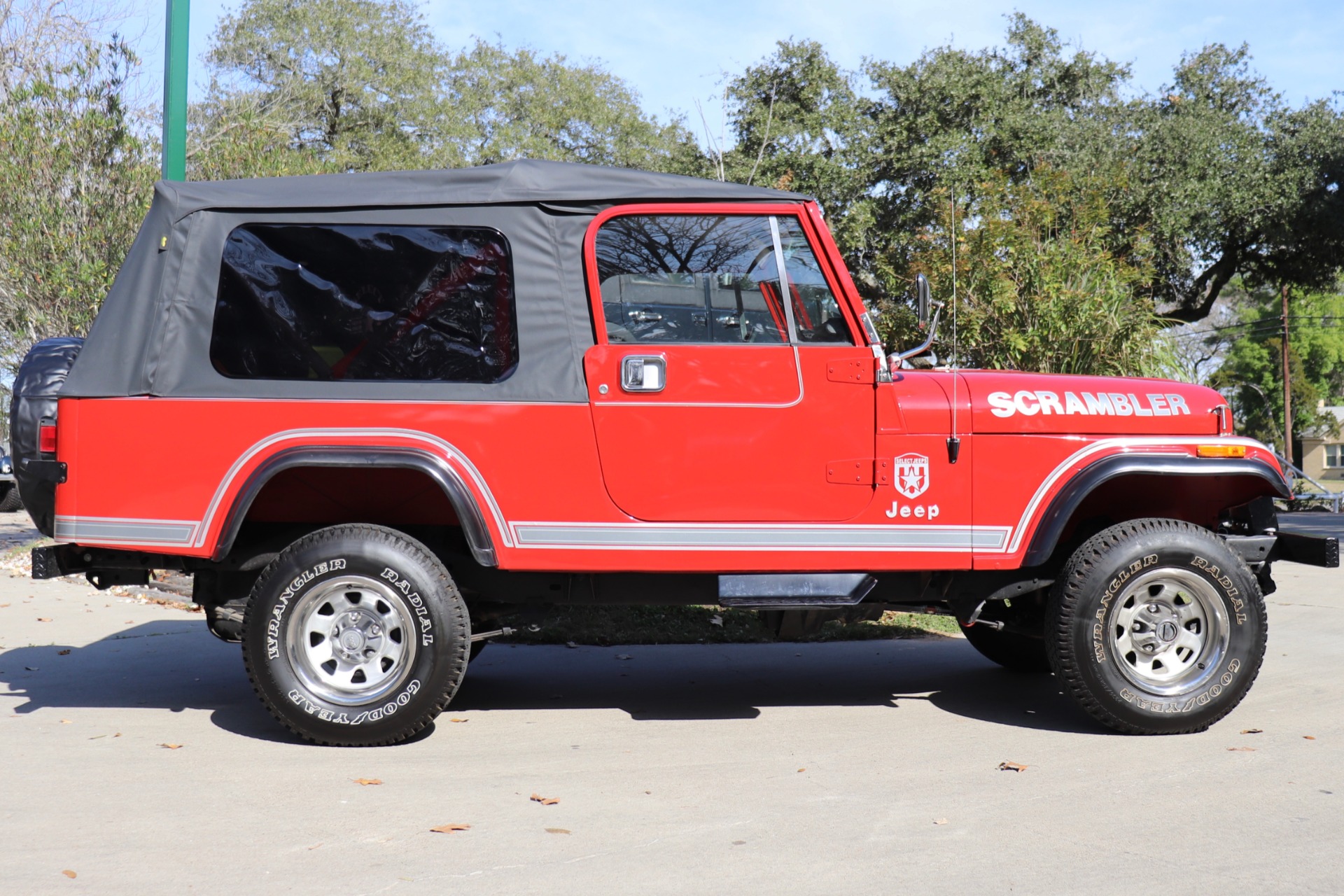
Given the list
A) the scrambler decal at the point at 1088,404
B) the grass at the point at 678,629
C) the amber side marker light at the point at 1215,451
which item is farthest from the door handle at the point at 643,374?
the grass at the point at 678,629

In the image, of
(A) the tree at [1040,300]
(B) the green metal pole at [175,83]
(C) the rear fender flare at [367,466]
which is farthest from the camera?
(A) the tree at [1040,300]

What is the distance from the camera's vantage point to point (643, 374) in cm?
462

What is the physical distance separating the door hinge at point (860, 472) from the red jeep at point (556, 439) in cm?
1

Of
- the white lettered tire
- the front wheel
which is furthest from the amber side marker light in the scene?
the white lettered tire

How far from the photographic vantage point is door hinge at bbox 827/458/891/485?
15.3 feet

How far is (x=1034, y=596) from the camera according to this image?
17.5ft

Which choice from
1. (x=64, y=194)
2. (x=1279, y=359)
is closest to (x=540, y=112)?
(x=64, y=194)

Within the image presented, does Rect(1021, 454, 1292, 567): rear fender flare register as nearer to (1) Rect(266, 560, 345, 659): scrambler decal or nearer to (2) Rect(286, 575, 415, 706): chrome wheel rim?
(2) Rect(286, 575, 415, 706): chrome wheel rim

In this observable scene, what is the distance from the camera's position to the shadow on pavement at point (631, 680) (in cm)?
538

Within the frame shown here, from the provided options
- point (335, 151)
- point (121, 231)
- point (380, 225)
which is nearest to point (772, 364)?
point (380, 225)

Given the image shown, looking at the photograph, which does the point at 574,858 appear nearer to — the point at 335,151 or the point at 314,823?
the point at 314,823

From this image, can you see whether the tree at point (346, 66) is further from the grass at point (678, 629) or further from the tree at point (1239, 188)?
the grass at point (678, 629)

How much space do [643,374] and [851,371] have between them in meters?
0.87

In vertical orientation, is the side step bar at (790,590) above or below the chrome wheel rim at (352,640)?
above
